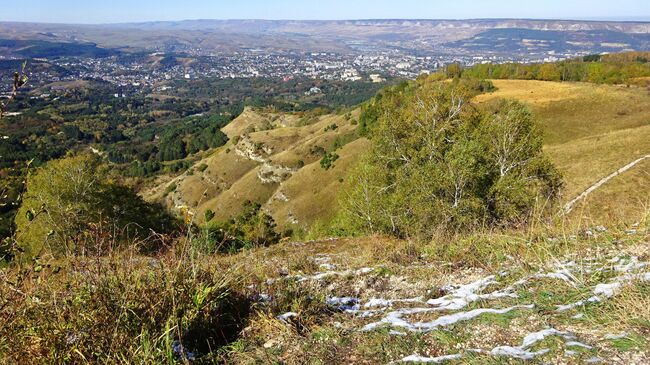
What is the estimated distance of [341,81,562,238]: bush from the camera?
17.5 m

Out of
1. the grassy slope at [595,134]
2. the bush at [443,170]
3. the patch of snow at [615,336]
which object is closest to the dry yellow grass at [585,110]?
the grassy slope at [595,134]

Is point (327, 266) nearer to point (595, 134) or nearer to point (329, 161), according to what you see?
point (595, 134)

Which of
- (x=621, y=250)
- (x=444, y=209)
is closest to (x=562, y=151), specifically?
(x=444, y=209)

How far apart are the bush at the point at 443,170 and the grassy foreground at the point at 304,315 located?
1158 cm

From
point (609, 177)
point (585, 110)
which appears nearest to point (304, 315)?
point (609, 177)

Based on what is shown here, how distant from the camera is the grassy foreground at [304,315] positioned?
3512mm

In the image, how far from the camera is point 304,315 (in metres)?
4.46

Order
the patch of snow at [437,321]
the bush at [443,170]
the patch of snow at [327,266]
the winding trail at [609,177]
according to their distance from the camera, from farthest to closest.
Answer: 1. the winding trail at [609,177]
2. the bush at [443,170]
3. the patch of snow at [327,266]
4. the patch of snow at [437,321]

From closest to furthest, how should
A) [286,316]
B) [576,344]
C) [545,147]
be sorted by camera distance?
[576,344] → [286,316] → [545,147]

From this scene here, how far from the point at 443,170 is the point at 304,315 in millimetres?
15005

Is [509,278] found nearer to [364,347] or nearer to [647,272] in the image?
[647,272]

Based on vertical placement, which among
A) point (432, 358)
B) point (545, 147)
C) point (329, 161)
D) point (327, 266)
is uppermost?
point (432, 358)

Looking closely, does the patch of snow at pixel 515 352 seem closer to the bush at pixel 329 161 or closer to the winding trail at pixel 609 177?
the winding trail at pixel 609 177

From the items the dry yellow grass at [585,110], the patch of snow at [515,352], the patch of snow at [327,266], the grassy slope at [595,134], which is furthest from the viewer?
the dry yellow grass at [585,110]
